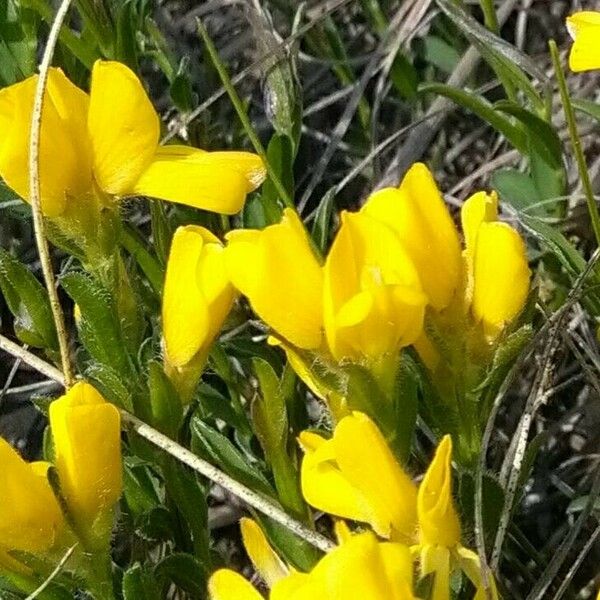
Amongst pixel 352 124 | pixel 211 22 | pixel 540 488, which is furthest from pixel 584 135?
pixel 211 22

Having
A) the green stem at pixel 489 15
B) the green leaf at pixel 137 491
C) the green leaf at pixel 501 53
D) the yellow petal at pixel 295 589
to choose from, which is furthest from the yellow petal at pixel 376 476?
the green stem at pixel 489 15

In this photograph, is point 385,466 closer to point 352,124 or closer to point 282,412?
point 282,412

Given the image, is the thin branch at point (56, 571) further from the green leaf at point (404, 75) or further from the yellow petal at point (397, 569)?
the green leaf at point (404, 75)

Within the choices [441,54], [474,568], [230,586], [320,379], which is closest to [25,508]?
[230,586]

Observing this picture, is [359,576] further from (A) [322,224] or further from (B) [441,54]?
(B) [441,54]

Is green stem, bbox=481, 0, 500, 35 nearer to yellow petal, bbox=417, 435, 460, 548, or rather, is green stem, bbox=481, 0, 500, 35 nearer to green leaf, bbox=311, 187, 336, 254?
green leaf, bbox=311, 187, 336, 254

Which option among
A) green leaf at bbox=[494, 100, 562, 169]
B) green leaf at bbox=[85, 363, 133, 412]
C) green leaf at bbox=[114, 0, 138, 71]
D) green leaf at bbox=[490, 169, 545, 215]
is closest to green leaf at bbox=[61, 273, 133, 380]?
green leaf at bbox=[85, 363, 133, 412]
